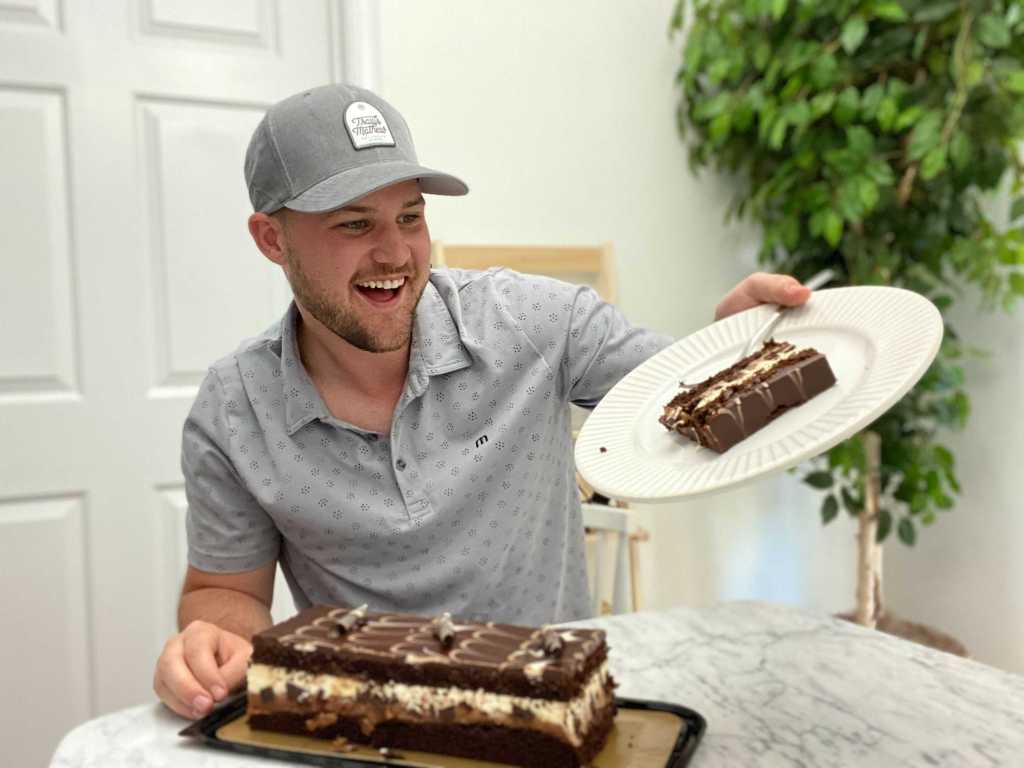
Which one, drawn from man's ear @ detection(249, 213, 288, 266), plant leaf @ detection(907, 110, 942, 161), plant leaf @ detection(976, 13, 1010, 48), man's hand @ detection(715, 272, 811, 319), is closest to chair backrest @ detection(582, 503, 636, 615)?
man's hand @ detection(715, 272, 811, 319)

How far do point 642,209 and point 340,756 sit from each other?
229cm

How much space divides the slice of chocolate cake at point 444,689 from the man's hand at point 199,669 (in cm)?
7

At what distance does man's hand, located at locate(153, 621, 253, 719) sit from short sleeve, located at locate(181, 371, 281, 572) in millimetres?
205

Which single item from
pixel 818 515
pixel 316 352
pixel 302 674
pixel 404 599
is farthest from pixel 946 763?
pixel 818 515

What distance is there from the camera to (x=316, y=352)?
61.3 inches

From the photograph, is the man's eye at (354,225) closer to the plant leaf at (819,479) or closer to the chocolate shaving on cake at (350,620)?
the chocolate shaving on cake at (350,620)

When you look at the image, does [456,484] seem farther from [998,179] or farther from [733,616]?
[998,179]

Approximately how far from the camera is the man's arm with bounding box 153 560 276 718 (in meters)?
1.14

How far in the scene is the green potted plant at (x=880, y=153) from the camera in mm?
2549

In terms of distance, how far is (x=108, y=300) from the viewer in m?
2.45

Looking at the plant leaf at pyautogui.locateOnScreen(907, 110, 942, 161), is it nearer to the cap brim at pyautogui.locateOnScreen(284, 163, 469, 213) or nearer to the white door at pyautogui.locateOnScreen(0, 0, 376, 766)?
the white door at pyautogui.locateOnScreen(0, 0, 376, 766)

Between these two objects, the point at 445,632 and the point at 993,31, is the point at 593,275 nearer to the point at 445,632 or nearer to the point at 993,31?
the point at 993,31

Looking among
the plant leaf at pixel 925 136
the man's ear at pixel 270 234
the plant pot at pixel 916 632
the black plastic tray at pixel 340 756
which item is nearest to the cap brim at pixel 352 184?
the man's ear at pixel 270 234

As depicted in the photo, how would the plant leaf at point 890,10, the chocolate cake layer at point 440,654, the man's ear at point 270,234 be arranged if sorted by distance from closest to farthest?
the chocolate cake layer at point 440,654, the man's ear at point 270,234, the plant leaf at point 890,10
